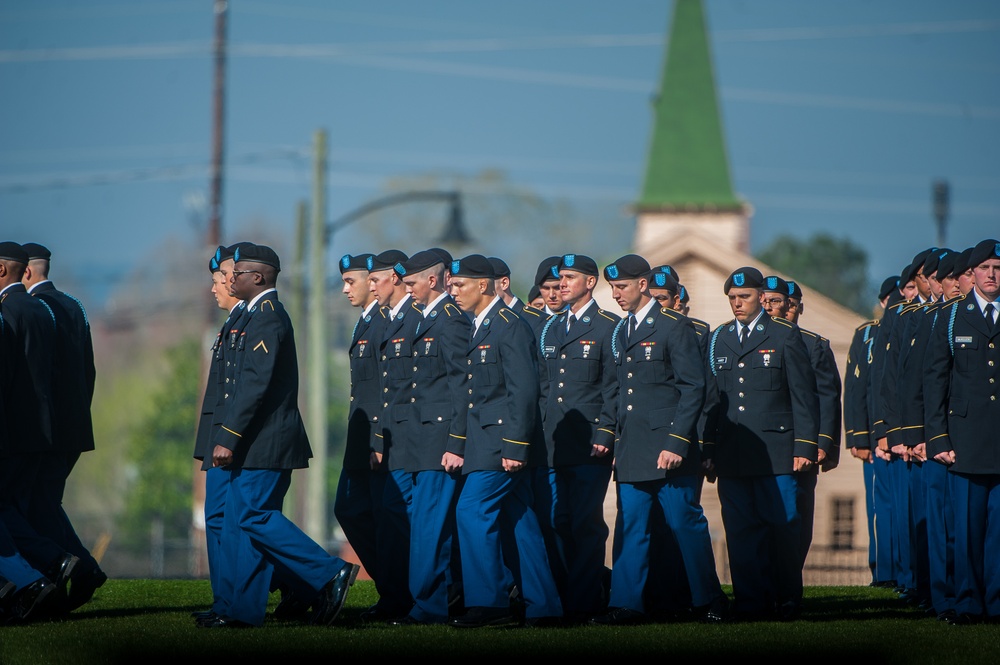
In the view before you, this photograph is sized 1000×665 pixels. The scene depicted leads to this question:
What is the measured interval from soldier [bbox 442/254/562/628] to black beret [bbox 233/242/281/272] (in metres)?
1.20

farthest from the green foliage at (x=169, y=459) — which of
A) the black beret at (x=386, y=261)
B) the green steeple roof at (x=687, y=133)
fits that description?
the black beret at (x=386, y=261)

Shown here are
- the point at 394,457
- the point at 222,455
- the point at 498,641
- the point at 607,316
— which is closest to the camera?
the point at 498,641

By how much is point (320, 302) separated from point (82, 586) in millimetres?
13171

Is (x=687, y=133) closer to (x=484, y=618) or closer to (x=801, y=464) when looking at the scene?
(x=801, y=464)

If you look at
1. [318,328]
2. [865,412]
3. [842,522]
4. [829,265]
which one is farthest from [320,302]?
[829,265]

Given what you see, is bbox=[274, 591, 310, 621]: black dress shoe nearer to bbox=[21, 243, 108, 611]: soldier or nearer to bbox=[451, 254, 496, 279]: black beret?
bbox=[21, 243, 108, 611]: soldier

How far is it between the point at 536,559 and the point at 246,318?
232 centimetres

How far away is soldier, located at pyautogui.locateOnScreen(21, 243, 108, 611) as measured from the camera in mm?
10820

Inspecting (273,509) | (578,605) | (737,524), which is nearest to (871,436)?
(737,524)

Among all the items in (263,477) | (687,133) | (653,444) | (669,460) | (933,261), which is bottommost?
(263,477)

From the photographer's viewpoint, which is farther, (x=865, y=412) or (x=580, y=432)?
(x=865, y=412)

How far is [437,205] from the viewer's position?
219ft

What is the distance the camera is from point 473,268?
10508 mm

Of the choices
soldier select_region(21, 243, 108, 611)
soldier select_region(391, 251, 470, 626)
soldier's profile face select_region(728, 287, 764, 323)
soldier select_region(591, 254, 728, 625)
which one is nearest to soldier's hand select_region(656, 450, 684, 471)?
soldier select_region(591, 254, 728, 625)
